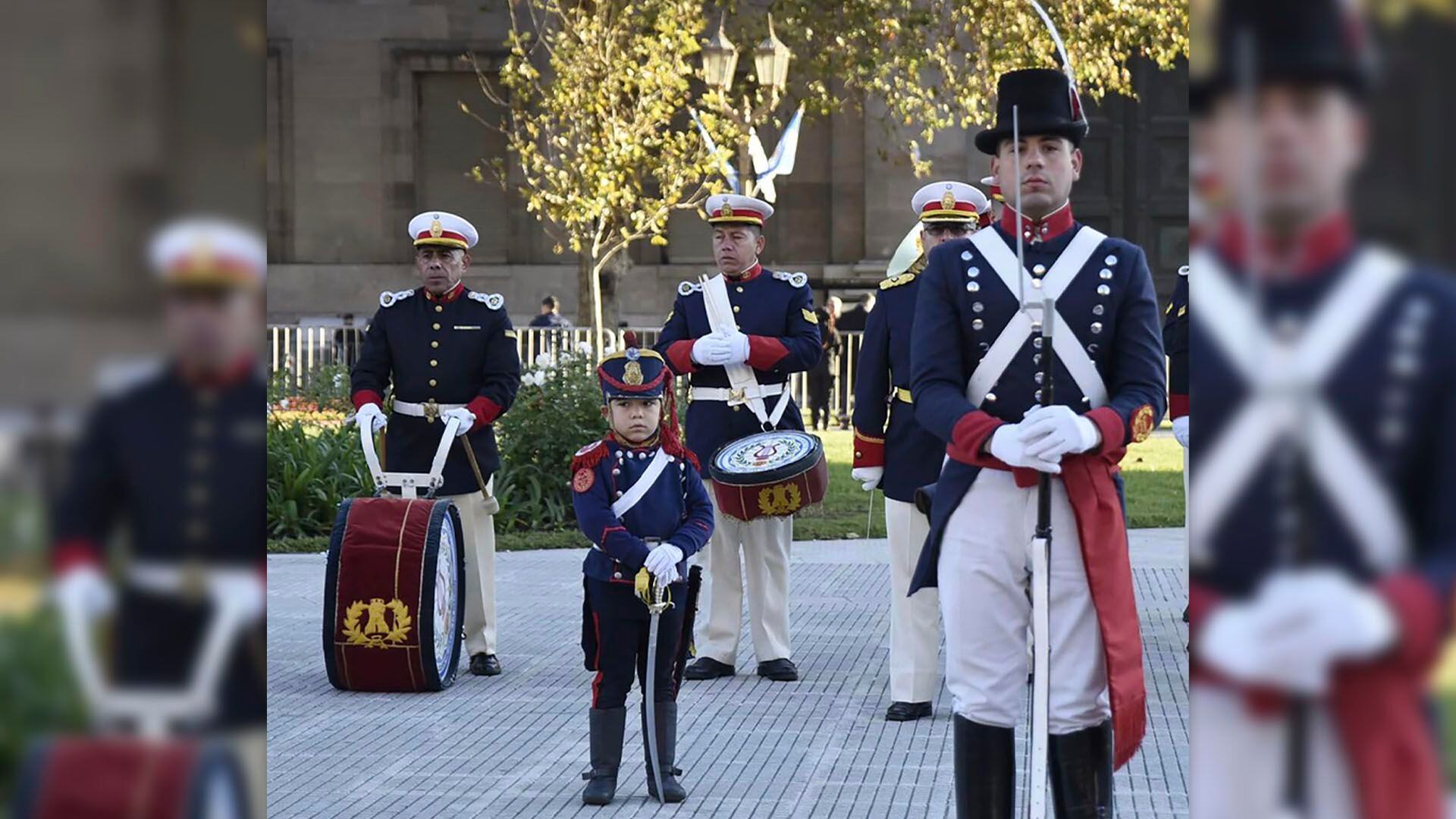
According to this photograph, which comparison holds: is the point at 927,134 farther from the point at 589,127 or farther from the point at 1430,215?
the point at 1430,215

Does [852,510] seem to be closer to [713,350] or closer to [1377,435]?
[713,350]

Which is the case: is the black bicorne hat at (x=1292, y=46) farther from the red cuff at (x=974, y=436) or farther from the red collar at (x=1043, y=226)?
the red collar at (x=1043, y=226)

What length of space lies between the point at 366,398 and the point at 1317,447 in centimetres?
747

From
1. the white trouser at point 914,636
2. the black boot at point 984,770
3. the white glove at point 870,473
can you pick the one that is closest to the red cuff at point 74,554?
the black boot at point 984,770

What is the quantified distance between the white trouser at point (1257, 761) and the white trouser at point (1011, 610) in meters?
2.82

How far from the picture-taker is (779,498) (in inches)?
331

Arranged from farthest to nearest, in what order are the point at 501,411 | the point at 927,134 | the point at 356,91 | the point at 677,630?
the point at 356,91 → the point at 927,134 → the point at 501,411 → the point at 677,630

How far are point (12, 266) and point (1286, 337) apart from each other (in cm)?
104

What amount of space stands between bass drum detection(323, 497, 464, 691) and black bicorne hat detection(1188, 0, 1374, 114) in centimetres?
679

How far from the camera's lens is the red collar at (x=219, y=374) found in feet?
5.62

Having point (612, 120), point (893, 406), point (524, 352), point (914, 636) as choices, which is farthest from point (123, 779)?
point (612, 120)

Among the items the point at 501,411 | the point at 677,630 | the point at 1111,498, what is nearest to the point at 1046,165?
the point at 1111,498

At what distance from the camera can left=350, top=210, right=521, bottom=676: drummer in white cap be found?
29.3 ft

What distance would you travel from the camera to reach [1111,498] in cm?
466
